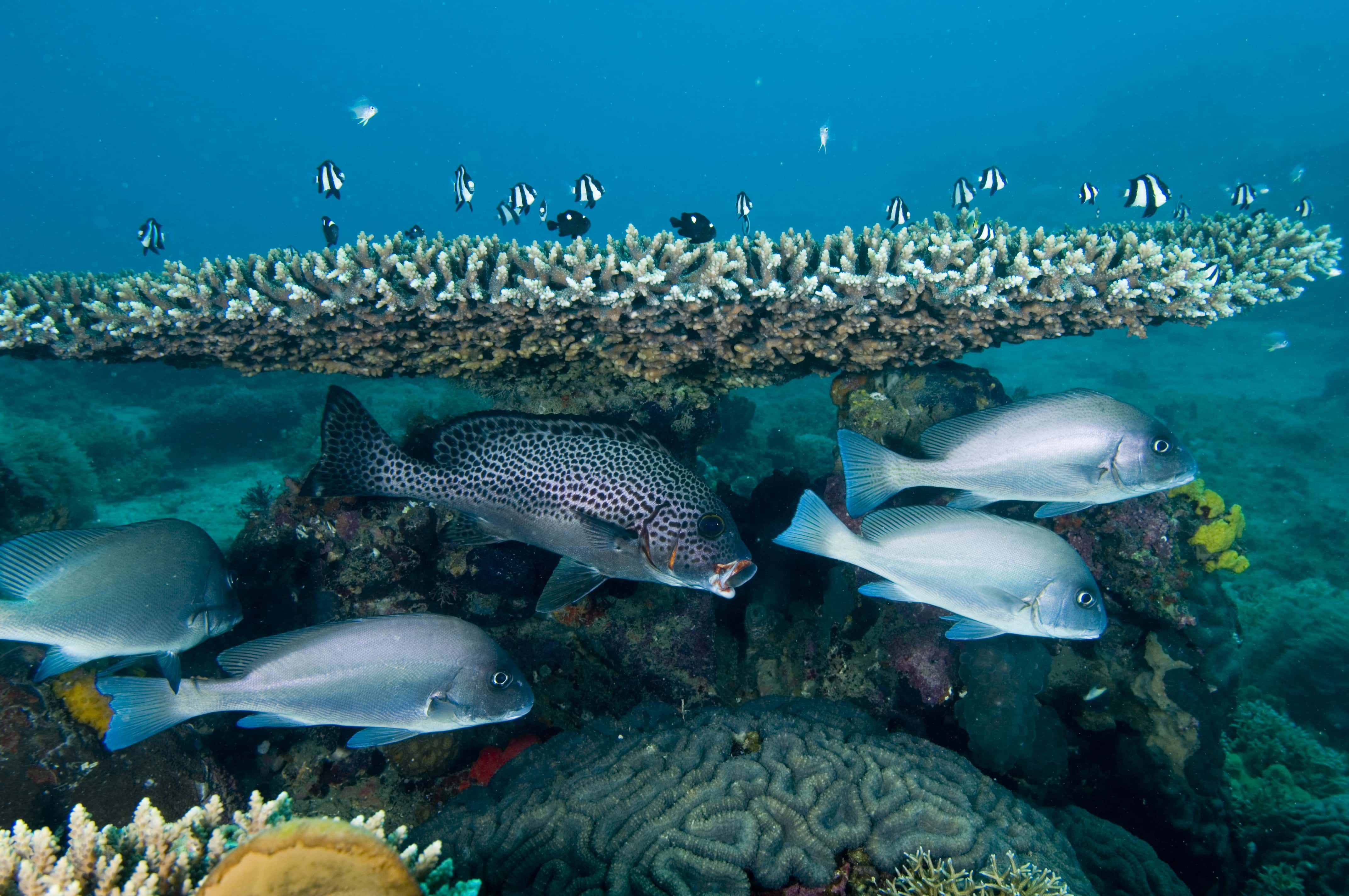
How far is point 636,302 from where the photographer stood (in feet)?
12.6

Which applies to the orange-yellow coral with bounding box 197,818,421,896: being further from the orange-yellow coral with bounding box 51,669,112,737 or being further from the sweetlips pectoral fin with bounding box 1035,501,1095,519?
the sweetlips pectoral fin with bounding box 1035,501,1095,519

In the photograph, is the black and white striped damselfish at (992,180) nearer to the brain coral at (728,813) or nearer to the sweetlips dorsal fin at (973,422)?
the sweetlips dorsal fin at (973,422)

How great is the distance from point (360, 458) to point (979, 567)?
3414mm

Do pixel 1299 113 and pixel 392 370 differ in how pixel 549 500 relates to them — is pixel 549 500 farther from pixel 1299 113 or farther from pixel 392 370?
pixel 1299 113

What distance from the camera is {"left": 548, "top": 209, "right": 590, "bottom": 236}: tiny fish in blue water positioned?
21.5ft

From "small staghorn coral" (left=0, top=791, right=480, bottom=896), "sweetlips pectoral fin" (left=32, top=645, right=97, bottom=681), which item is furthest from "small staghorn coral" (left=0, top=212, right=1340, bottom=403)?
"small staghorn coral" (left=0, top=791, right=480, bottom=896)

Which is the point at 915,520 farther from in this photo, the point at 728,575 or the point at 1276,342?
the point at 1276,342

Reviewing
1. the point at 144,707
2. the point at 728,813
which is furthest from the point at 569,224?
the point at 728,813

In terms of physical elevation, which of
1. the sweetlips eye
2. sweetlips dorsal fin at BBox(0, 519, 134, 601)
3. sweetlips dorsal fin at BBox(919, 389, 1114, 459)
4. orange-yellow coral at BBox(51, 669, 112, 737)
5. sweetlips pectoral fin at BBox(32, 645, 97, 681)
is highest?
sweetlips dorsal fin at BBox(919, 389, 1114, 459)

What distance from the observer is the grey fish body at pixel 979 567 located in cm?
291

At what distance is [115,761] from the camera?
11.1ft

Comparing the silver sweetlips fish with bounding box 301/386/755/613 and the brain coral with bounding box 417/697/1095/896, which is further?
the silver sweetlips fish with bounding box 301/386/755/613

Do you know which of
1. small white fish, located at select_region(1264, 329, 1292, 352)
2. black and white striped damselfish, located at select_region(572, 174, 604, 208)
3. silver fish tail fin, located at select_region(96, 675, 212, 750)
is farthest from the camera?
small white fish, located at select_region(1264, 329, 1292, 352)

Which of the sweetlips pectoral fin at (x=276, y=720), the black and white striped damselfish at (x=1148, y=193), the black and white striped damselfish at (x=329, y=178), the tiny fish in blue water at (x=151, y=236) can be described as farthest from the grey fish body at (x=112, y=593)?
the black and white striped damselfish at (x=1148, y=193)
